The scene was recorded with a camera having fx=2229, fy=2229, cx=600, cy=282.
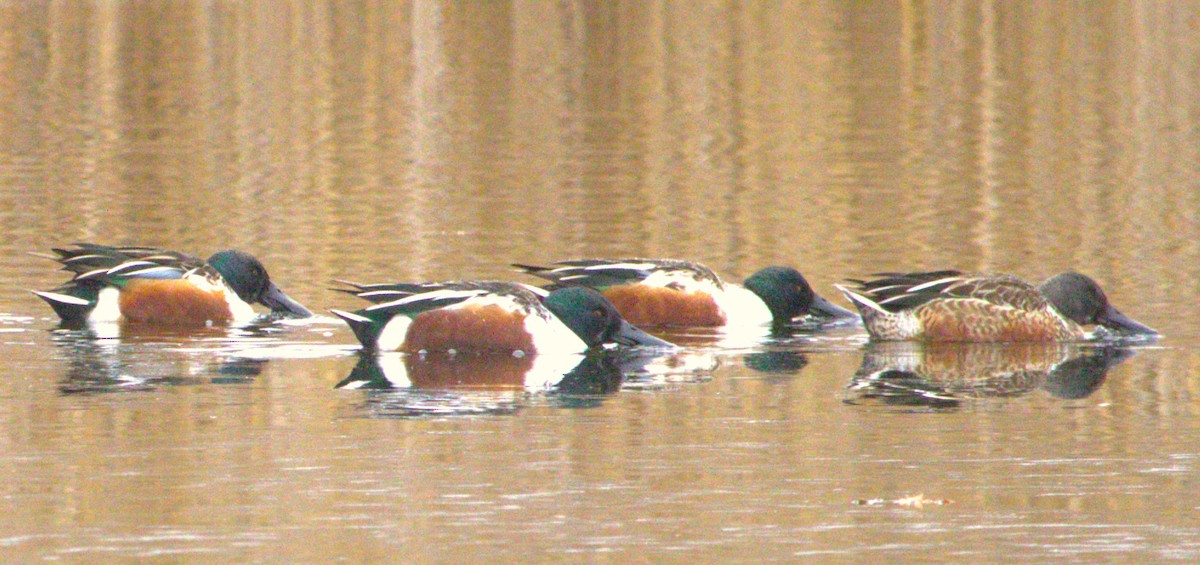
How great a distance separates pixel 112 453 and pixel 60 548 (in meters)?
1.62

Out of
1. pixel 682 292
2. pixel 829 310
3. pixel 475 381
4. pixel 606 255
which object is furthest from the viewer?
pixel 606 255

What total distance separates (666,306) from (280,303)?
2310 millimetres

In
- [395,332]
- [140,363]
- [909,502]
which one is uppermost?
[395,332]

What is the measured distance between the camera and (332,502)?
312 inches

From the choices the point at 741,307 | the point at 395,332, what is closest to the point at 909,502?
the point at 395,332

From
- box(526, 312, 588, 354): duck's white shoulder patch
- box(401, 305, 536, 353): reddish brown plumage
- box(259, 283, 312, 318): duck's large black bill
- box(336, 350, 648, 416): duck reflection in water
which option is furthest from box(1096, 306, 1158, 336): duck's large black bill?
box(259, 283, 312, 318): duck's large black bill

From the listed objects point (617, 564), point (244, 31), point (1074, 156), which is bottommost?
point (617, 564)

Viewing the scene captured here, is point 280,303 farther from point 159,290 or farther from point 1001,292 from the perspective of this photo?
point 1001,292

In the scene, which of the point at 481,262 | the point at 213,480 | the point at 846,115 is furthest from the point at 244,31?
the point at 213,480

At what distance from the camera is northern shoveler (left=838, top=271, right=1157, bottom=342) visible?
12336mm

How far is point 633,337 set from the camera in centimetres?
1212

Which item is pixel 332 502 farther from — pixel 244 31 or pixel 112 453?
pixel 244 31

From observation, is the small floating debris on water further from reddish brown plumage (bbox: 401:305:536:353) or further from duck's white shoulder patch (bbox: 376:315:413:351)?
duck's white shoulder patch (bbox: 376:315:413:351)

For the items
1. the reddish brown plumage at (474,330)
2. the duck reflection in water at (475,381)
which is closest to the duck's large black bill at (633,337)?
the duck reflection in water at (475,381)
